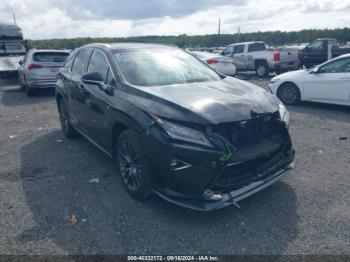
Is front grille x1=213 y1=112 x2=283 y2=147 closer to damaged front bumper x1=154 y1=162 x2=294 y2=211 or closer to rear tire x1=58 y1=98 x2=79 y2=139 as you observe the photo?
damaged front bumper x1=154 y1=162 x2=294 y2=211

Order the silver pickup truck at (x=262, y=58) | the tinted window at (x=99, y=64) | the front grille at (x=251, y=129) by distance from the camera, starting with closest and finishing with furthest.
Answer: the front grille at (x=251, y=129), the tinted window at (x=99, y=64), the silver pickup truck at (x=262, y=58)

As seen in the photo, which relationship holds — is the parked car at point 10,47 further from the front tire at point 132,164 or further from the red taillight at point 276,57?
the front tire at point 132,164

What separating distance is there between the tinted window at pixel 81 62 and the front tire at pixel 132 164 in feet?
6.62

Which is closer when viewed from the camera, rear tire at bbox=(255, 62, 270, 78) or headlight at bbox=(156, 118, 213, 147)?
headlight at bbox=(156, 118, 213, 147)

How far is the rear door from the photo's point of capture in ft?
25.9

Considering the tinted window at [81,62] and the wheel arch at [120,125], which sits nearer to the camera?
the wheel arch at [120,125]

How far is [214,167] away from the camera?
3.05 m

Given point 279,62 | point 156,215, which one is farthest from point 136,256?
point 279,62

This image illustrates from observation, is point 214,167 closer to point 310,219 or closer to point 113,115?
point 310,219

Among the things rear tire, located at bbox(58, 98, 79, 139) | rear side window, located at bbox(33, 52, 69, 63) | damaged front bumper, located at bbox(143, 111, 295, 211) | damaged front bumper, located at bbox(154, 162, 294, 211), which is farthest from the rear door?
rear side window, located at bbox(33, 52, 69, 63)

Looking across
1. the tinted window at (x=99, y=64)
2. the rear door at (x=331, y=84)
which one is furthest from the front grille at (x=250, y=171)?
the rear door at (x=331, y=84)

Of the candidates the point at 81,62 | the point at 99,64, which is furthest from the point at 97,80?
the point at 81,62

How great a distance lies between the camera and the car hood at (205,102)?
3209 mm

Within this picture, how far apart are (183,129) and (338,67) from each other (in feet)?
21.8
